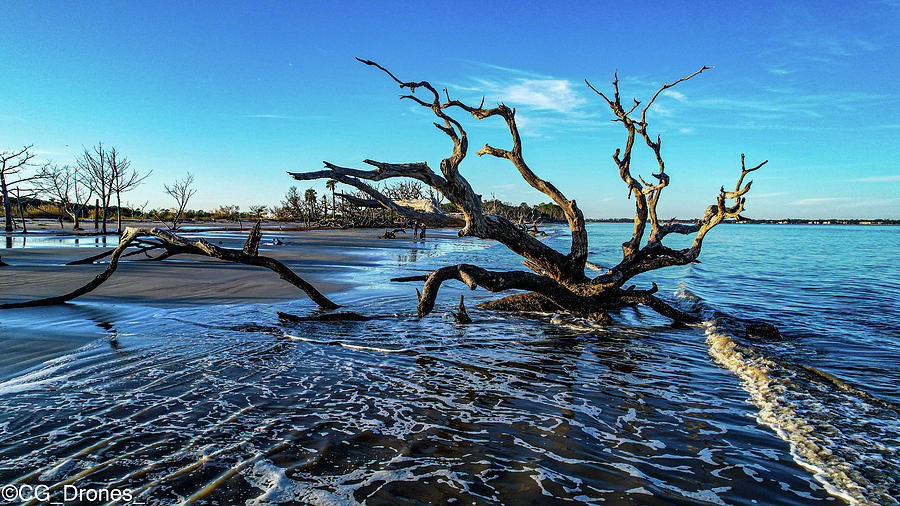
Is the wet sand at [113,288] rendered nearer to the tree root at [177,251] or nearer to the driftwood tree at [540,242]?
the tree root at [177,251]

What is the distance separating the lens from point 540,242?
876cm

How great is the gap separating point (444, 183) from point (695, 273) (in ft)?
55.8

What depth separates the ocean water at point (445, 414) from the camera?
3.05 meters

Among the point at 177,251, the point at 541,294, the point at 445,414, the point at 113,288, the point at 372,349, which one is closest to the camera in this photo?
the point at 445,414

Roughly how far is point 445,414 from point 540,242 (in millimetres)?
5292

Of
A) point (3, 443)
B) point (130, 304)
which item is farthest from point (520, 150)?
point (130, 304)

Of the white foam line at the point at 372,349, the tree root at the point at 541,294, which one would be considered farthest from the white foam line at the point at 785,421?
the white foam line at the point at 372,349

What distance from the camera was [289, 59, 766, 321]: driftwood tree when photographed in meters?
7.25

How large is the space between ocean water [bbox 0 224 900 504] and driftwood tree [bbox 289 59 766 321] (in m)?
0.93

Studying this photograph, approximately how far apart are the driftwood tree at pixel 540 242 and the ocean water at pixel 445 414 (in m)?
0.93

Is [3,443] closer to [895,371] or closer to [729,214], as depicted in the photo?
[895,371]

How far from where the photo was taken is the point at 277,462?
10.5 ft

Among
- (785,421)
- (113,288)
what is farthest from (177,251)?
(785,421)

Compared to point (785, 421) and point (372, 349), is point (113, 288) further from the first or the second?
point (785, 421)
